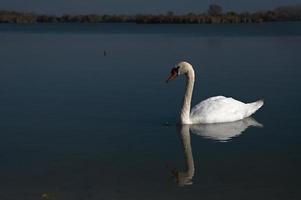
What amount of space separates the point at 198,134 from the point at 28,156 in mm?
2728

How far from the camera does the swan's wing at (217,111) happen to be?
11.4 metres

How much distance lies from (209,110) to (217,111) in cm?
14

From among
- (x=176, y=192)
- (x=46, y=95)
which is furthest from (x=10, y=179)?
(x=46, y=95)

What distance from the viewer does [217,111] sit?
37.4 feet

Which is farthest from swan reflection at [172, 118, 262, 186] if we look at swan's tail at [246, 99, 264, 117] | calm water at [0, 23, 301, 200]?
swan's tail at [246, 99, 264, 117]

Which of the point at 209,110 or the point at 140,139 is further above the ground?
the point at 209,110

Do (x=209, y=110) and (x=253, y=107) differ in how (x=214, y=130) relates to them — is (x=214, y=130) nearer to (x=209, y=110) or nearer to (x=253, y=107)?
(x=209, y=110)

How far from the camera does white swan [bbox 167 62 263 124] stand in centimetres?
1136

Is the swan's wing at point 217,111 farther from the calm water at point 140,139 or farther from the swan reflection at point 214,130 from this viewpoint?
the calm water at point 140,139

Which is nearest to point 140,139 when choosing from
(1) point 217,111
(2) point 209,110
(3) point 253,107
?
(2) point 209,110

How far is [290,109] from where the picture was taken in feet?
40.7

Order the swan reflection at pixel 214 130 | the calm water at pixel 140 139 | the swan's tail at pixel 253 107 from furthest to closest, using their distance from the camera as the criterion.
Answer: the swan's tail at pixel 253 107 < the swan reflection at pixel 214 130 < the calm water at pixel 140 139

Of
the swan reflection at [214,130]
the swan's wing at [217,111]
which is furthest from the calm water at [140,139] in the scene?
the swan's wing at [217,111]

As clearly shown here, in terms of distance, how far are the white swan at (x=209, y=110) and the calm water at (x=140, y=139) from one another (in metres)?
0.21
